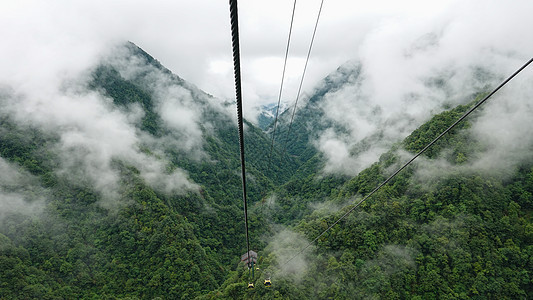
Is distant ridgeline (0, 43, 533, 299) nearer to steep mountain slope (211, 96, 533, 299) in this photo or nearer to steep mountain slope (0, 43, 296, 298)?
steep mountain slope (211, 96, 533, 299)

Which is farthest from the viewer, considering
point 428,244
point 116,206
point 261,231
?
point 261,231

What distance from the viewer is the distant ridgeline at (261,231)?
105 feet

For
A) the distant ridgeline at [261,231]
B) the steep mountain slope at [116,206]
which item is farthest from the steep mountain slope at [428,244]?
the steep mountain slope at [116,206]

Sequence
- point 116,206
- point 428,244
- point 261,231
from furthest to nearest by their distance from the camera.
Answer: point 261,231
point 116,206
point 428,244

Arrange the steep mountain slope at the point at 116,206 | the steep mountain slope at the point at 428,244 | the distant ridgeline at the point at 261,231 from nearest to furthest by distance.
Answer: the steep mountain slope at the point at 428,244 < the distant ridgeline at the point at 261,231 < the steep mountain slope at the point at 116,206

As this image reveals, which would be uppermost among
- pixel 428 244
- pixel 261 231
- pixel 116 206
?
pixel 116 206

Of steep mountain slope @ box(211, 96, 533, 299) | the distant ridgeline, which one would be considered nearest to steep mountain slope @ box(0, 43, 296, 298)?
the distant ridgeline

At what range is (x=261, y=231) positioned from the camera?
64938 millimetres

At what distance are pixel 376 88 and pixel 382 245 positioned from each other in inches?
5678

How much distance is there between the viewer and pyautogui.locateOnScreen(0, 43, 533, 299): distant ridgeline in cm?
3203

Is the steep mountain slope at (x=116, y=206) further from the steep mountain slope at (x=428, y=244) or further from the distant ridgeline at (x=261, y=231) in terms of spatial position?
the steep mountain slope at (x=428, y=244)

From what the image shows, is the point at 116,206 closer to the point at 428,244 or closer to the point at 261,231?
the point at 261,231

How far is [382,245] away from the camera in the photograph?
120 ft

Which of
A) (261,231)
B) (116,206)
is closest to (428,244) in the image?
(261,231)
